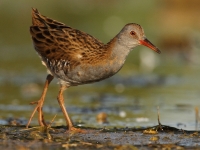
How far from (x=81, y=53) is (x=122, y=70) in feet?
31.9

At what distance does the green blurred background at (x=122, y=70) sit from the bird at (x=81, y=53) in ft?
5.97

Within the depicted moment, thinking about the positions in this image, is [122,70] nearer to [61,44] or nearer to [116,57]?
[61,44]

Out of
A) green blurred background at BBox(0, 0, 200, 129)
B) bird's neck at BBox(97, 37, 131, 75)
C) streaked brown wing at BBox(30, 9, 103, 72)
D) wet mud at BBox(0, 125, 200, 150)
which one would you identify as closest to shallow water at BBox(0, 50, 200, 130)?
green blurred background at BBox(0, 0, 200, 129)

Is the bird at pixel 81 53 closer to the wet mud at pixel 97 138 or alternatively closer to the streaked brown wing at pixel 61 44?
the streaked brown wing at pixel 61 44

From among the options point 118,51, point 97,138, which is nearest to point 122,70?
point 118,51

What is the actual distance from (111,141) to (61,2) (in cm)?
3020

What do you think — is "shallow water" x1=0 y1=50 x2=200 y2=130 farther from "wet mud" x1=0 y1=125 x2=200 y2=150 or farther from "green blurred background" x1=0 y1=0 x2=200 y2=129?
"wet mud" x1=0 y1=125 x2=200 y2=150

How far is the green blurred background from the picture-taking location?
1395cm

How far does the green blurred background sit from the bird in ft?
5.97

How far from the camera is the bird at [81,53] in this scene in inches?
420

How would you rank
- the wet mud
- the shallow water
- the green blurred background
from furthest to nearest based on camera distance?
1. the green blurred background
2. the shallow water
3. the wet mud

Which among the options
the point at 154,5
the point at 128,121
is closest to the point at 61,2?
the point at 154,5

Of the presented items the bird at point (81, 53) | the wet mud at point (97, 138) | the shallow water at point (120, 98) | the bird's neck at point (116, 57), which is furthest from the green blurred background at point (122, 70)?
the bird's neck at point (116, 57)

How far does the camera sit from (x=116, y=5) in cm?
4053
